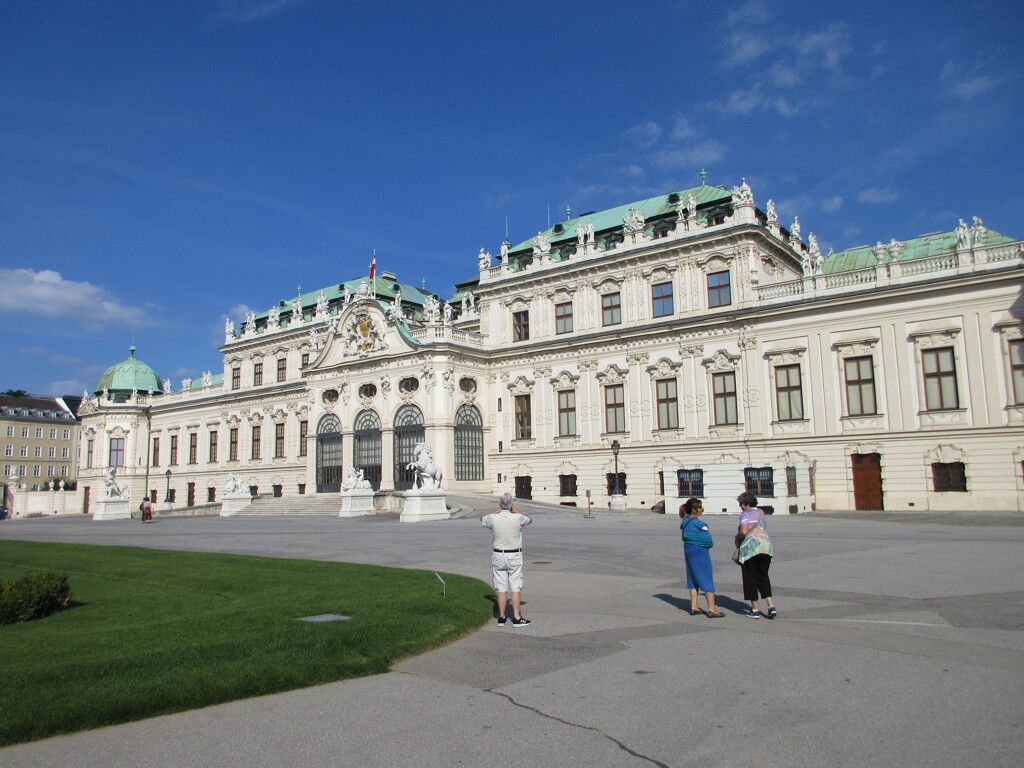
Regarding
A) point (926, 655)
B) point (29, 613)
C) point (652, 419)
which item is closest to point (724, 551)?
point (926, 655)

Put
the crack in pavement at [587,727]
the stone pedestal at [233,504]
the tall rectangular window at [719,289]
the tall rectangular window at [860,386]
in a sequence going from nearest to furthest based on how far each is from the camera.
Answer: the crack in pavement at [587,727] → the tall rectangular window at [860,386] → the tall rectangular window at [719,289] → the stone pedestal at [233,504]

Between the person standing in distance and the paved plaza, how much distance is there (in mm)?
466

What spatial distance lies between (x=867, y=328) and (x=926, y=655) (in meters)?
34.1

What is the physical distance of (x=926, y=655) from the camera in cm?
871

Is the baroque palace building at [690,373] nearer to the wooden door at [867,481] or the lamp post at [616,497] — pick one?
the wooden door at [867,481]

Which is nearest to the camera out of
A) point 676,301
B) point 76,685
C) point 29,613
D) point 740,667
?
point 76,685

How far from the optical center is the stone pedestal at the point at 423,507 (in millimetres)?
37969

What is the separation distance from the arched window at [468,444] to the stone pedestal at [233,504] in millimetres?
14436

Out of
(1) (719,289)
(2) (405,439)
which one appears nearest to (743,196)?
(1) (719,289)

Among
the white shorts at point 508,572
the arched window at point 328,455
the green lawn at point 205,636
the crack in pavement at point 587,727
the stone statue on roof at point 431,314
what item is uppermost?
the stone statue on roof at point 431,314

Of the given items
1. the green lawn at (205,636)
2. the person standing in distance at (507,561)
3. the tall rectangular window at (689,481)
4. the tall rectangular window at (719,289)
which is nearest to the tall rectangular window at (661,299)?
the tall rectangular window at (719,289)

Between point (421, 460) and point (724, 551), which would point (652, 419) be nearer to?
point (421, 460)

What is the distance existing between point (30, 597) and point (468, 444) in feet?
133

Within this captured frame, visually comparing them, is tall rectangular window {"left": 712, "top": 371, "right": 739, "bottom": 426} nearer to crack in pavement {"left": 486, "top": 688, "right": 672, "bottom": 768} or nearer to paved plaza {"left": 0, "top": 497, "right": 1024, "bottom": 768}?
paved plaza {"left": 0, "top": 497, "right": 1024, "bottom": 768}
